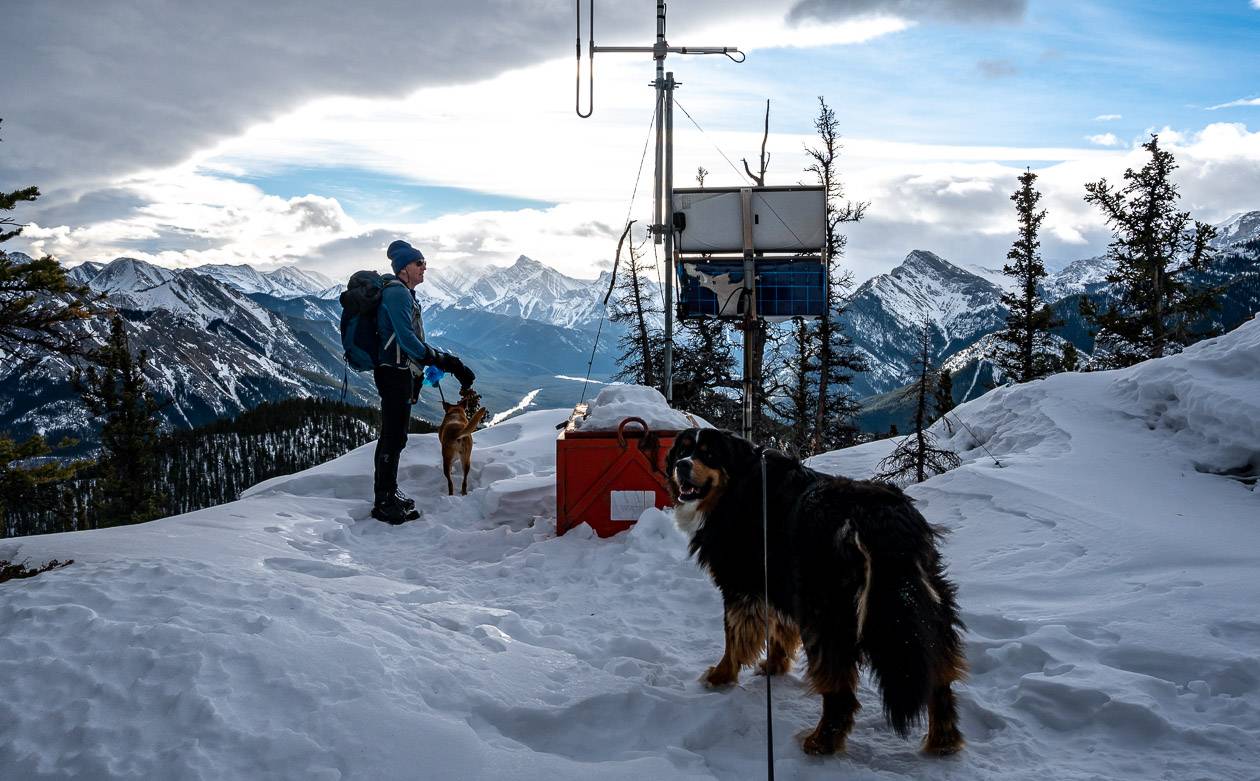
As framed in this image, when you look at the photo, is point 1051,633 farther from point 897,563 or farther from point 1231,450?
point 1231,450

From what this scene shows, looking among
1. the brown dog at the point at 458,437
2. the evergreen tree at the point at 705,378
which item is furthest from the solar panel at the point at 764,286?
the evergreen tree at the point at 705,378

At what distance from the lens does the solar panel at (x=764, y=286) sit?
11641 millimetres

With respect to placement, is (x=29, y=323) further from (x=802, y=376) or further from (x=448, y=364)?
(x=802, y=376)

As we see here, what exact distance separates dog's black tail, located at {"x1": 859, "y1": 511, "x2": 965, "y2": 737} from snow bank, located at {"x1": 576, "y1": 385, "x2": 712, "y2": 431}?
4.42 metres

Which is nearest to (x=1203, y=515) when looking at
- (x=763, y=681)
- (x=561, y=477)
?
(x=763, y=681)

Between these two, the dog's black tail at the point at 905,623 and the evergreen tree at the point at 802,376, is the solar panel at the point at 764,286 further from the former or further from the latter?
the evergreen tree at the point at 802,376

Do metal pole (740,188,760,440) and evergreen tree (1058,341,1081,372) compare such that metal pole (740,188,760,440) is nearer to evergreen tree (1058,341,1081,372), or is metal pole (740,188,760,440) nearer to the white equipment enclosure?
the white equipment enclosure

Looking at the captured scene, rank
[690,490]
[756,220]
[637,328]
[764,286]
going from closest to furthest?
[690,490] → [756,220] → [764,286] → [637,328]

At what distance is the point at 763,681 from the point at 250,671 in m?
2.81

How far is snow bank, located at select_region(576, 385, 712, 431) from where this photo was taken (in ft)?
26.2

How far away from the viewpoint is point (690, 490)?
4504mm

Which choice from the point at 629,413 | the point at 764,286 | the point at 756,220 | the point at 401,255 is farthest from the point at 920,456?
the point at 401,255

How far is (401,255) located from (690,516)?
5.49m

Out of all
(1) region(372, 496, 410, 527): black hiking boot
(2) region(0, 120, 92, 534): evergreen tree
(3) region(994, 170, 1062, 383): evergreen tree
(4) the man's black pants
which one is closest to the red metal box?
(4) the man's black pants
